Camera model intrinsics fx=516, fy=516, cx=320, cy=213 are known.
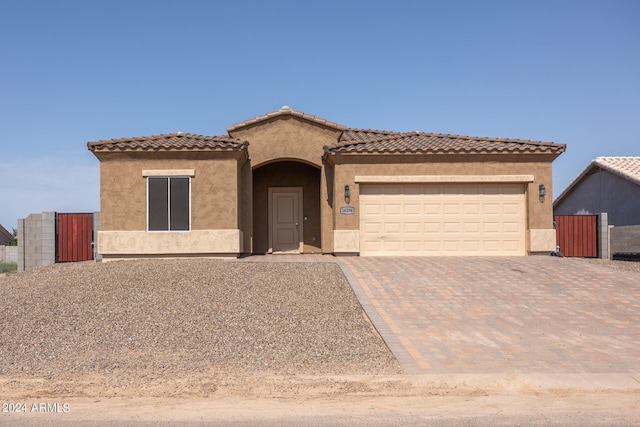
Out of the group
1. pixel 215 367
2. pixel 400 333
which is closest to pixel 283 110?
pixel 400 333

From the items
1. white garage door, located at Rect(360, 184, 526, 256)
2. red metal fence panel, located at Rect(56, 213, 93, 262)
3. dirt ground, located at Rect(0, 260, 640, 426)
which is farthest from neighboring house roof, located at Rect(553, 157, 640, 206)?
red metal fence panel, located at Rect(56, 213, 93, 262)

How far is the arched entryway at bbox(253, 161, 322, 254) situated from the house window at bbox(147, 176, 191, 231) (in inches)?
126

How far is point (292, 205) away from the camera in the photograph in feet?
59.4

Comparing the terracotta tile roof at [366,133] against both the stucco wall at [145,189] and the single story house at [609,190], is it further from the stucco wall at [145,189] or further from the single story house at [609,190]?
the single story house at [609,190]

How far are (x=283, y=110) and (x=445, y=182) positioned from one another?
5.68m

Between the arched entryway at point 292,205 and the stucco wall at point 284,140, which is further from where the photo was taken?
the arched entryway at point 292,205

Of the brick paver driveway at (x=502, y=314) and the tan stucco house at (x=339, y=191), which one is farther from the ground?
the tan stucco house at (x=339, y=191)

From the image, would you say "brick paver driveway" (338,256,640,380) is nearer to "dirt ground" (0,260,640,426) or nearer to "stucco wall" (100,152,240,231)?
"dirt ground" (0,260,640,426)

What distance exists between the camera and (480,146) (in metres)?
16.0

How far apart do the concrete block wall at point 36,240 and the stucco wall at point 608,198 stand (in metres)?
23.3

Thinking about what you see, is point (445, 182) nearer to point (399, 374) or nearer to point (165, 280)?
point (165, 280)

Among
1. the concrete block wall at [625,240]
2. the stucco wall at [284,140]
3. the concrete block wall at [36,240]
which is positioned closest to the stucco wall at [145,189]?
the stucco wall at [284,140]

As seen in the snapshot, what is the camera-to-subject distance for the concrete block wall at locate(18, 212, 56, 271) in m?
16.7

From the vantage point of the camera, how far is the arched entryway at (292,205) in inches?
707
